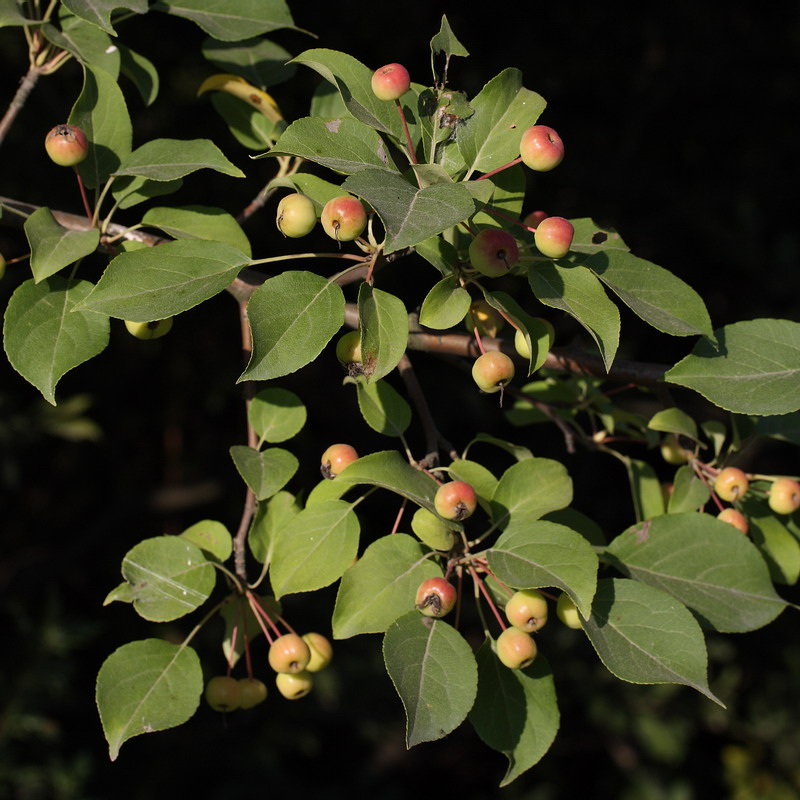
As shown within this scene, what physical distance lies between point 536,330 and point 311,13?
2429 mm

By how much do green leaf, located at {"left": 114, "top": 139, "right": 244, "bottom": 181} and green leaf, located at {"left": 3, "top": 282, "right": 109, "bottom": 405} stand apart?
6.3 inches

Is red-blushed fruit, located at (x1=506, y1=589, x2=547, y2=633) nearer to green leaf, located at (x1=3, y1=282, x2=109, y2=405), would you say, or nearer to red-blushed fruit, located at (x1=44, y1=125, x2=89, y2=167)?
green leaf, located at (x1=3, y1=282, x2=109, y2=405)

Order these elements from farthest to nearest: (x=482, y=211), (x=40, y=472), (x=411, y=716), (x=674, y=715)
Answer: (x=674, y=715)
(x=40, y=472)
(x=482, y=211)
(x=411, y=716)

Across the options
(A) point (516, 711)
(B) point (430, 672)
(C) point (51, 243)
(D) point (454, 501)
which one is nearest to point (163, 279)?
(C) point (51, 243)

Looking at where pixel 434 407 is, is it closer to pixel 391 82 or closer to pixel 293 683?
pixel 293 683

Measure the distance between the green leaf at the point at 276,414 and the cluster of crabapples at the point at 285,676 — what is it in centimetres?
24

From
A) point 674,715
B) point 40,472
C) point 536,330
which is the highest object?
point 536,330

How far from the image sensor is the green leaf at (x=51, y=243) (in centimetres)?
88

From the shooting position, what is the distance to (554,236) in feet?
2.88

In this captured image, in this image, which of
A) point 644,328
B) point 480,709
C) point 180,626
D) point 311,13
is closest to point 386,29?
point 311,13

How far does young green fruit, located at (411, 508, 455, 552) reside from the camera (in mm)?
898

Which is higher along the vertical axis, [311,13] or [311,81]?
[311,13]

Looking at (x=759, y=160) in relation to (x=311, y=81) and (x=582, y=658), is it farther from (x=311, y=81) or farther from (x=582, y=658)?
(x=582, y=658)

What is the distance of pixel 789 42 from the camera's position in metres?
3.59
